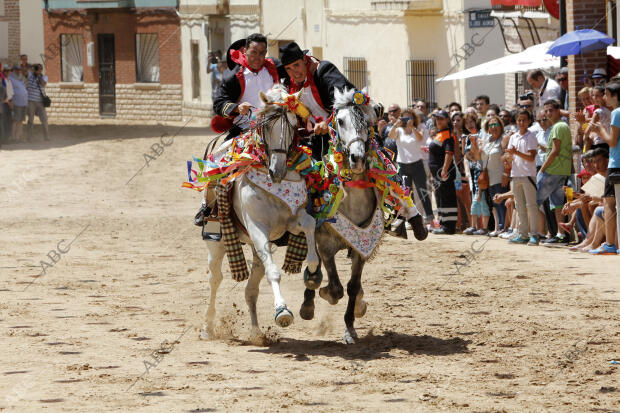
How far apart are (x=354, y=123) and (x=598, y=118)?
18.9ft

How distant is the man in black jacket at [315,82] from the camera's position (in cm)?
1021

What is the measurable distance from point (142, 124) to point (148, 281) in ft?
87.1

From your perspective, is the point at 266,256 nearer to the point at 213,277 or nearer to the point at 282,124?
the point at 282,124

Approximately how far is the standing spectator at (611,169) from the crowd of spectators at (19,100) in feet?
67.3

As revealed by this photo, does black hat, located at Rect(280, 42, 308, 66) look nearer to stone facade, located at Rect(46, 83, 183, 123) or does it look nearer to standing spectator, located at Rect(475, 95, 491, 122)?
standing spectator, located at Rect(475, 95, 491, 122)

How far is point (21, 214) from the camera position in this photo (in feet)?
70.0

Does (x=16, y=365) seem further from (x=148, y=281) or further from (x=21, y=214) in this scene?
(x=21, y=214)

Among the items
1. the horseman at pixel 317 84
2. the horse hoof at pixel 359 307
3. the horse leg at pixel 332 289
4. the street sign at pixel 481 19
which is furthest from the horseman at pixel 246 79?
the street sign at pixel 481 19

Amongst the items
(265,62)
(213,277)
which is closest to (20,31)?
(213,277)

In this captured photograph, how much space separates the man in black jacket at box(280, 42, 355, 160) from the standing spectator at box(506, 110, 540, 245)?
570 centimetres

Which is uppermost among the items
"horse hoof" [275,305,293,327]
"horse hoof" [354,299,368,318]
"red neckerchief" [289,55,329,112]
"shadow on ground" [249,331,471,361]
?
"red neckerchief" [289,55,329,112]

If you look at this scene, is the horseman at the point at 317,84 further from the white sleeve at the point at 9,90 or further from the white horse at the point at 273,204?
the white sleeve at the point at 9,90

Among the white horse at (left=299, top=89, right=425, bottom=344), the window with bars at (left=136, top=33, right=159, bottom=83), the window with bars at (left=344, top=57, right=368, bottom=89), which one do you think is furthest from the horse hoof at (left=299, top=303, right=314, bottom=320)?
the window with bars at (left=136, top=33, right=159, bottom=83)

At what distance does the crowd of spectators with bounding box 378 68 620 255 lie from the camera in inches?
567
